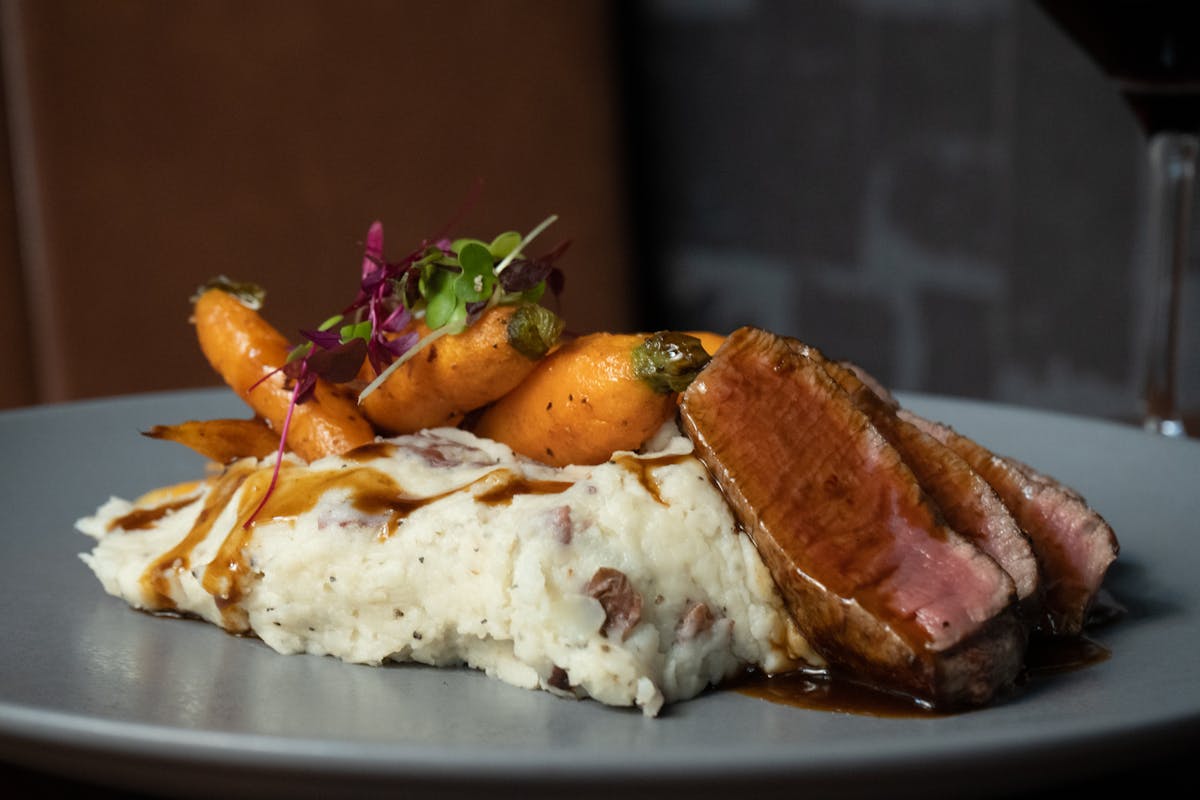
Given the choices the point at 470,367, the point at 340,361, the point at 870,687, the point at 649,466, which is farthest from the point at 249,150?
the point at 870,687

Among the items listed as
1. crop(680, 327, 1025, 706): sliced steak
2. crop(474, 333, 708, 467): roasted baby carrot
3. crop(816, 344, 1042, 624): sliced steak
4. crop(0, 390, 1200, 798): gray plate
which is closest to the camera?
crop(0, 390, 1200, 798): gray plate

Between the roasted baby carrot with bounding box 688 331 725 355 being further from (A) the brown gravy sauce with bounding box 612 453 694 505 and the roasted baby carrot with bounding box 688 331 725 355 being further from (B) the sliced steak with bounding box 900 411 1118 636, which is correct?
(B) the sliced steak with bounding box 900 411 1118 636

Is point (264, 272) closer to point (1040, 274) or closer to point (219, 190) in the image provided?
point (219, 190)

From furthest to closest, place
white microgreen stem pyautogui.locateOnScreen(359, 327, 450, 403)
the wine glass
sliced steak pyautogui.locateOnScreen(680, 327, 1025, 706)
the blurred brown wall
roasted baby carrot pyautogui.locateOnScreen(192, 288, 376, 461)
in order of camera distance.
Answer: the blurred brown wall < the wine glass < roasted baby carrot pyautogui.locateOnScreen(192, 288, 376, 461) < white microgreen stem pyautogui.locateOnScreen(359, 327, 450, 403) < sliced steak pyautogui.locateOnScreen(680, 327, 1025, 706)

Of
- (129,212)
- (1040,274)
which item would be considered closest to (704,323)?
(1040,274)

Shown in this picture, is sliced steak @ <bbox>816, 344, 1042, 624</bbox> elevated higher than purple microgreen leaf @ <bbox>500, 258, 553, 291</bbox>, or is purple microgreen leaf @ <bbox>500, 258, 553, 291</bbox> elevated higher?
purple microgreen leaf @ <bbox>500, 258, 553, 291</bbox>

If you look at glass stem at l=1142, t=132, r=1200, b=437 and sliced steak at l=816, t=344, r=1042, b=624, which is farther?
glass stem at l=1142, t=132, r=1200, b=437

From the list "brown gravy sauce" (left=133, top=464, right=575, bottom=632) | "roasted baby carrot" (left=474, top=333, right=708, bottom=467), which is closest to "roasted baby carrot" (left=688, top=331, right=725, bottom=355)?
"roasted baby carrot" (left=474, top=333, right=708, bottom=467)

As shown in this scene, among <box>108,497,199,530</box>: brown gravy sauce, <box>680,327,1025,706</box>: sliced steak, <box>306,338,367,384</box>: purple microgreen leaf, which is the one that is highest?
<box>306,338,367,384</box>: purple microgreen leaf
